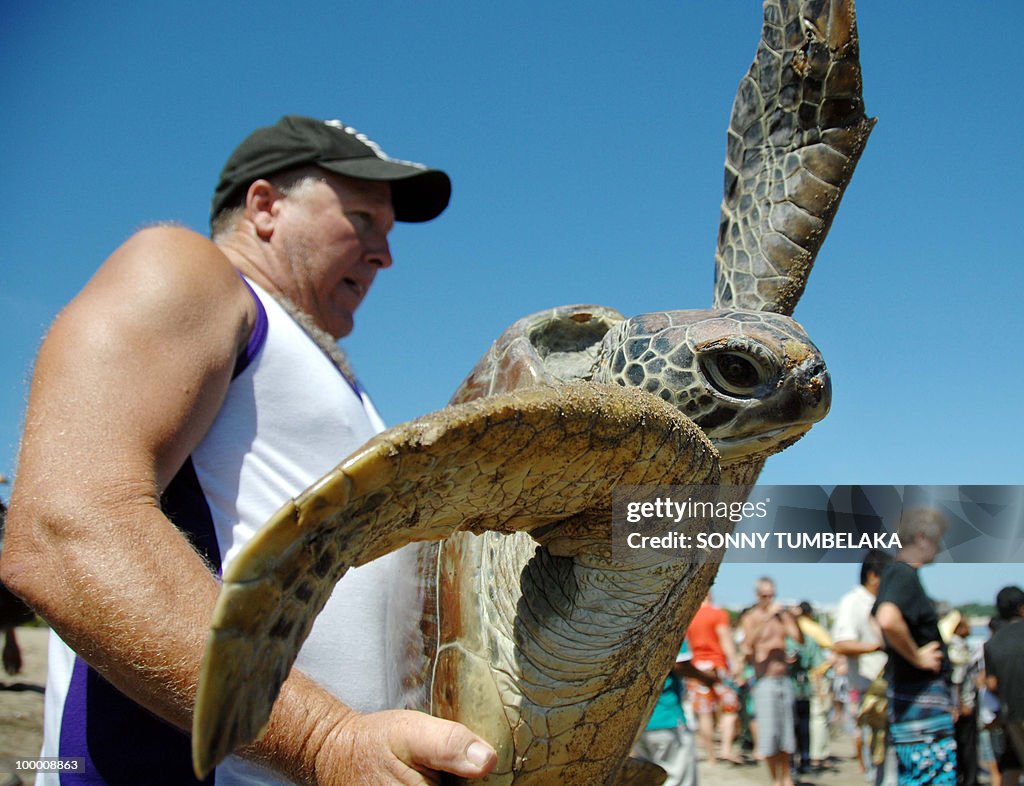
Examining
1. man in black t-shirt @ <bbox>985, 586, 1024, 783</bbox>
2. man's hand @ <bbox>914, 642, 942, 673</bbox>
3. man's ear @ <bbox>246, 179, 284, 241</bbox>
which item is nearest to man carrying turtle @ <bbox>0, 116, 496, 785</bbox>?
man's ear @ <bbox>246, 179, 284, 241</bbox>

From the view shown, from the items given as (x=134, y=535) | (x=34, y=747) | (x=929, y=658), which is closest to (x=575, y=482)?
(x=134, y=535)

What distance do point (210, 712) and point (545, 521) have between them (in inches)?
18.1

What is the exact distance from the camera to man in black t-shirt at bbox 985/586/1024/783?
14.4 ft

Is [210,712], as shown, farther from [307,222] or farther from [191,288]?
[307,222]

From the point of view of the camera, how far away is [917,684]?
3.87 m

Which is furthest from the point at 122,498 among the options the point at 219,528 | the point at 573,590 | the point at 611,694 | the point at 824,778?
the point at 824,778

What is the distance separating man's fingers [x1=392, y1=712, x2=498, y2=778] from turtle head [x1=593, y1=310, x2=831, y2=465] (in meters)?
0.51

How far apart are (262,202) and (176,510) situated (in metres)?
0.80

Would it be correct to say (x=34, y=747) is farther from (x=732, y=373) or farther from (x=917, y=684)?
(x=732, y=373)

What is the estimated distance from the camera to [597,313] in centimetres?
152

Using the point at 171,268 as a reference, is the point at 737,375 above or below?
below

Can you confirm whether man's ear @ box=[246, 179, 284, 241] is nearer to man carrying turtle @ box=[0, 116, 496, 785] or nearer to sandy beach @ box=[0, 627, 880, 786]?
man carrying turtle @ box=[0, 116, 496, 785]

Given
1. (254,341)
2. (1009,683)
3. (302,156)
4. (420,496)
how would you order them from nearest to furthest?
(420,496) < (254,341) < (302,156) < (1009,683)

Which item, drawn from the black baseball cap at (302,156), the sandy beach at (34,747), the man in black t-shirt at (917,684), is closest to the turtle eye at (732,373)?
the black baseball cap at (302,156)
